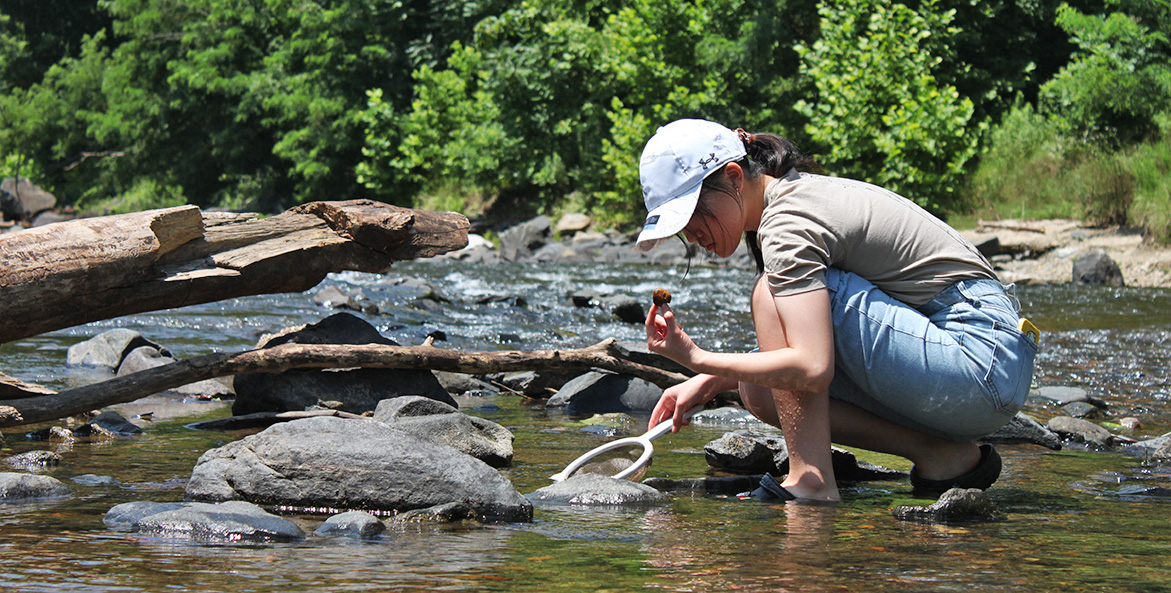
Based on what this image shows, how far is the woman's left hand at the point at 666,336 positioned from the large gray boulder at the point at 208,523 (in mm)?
937

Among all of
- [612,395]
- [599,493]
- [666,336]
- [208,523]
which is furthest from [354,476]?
[612,395]

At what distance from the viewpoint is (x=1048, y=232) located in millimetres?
15156

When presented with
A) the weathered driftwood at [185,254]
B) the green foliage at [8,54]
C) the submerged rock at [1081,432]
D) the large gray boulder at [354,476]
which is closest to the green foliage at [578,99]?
the green foliage at [8,54]

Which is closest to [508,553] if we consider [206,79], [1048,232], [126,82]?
[1048,232]

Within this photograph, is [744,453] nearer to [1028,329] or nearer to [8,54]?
[1028,329]

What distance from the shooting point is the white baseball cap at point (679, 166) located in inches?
103

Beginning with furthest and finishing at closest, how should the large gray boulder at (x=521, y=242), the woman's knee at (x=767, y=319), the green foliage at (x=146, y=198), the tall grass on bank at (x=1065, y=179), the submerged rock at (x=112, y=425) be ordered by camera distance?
the green foliage at (x=146, y=198) < the large gray boulder at (x=521, y=242) < the tall grass on bank at (x=1065, y=179) < the submerged rock at (x=112, y=425) < the woman's knee at (x=767, y=319)

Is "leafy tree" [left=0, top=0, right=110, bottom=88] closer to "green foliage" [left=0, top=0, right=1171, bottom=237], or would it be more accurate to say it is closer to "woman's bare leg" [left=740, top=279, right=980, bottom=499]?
"green foliage" [left=0, top=0, right=1171, bottom=237]

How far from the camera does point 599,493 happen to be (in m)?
2.76

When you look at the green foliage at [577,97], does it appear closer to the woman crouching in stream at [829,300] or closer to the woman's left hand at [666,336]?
the woman crouching in stream at [829,300]

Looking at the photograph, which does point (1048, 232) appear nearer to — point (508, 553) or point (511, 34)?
point (511, 34)

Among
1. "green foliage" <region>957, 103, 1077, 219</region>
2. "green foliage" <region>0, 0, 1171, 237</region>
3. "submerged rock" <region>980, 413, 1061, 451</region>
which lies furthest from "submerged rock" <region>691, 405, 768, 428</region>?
"green foliage" <region>957, 103, 1077, 219</region>

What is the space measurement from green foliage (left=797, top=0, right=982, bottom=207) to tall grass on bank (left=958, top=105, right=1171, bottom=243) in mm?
552

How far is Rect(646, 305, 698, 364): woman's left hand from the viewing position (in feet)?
8.20
